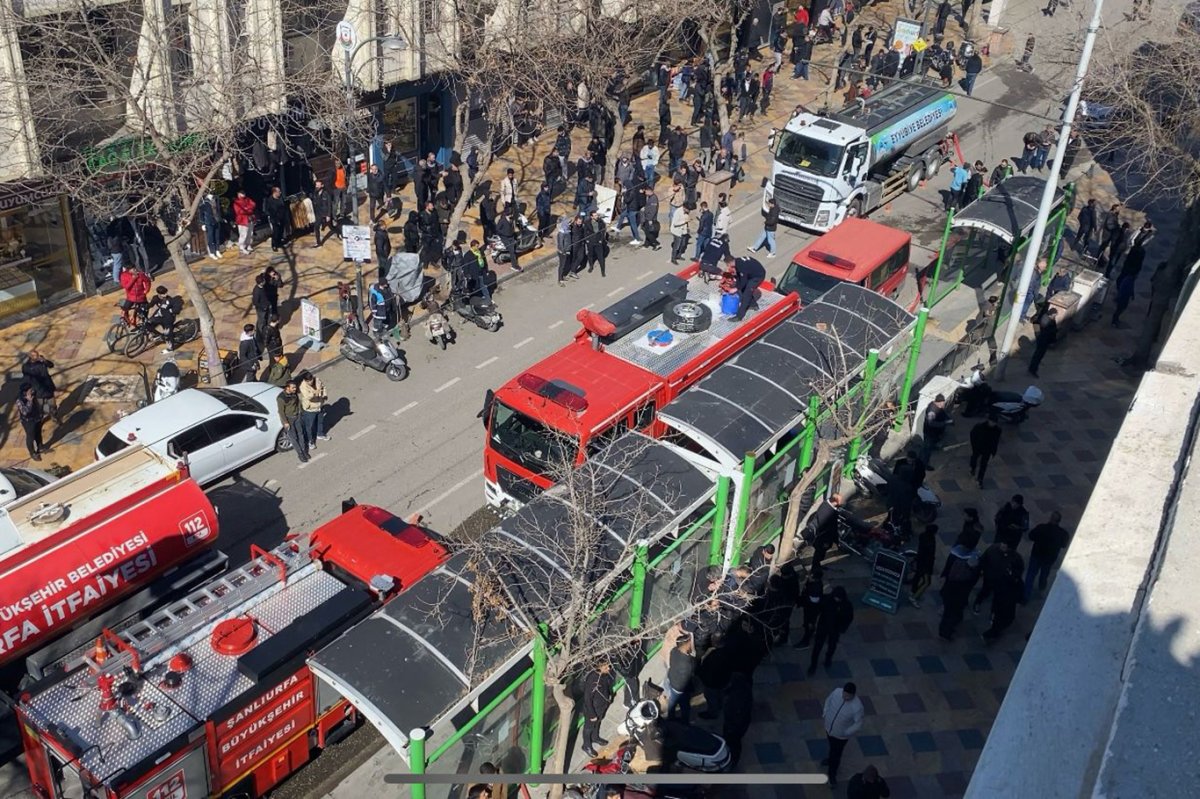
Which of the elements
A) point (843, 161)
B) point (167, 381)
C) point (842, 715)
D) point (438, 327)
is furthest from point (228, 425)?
point (843, 161)

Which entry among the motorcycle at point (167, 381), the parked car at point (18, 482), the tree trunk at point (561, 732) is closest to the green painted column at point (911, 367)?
the tree trunk at point (561, 732)

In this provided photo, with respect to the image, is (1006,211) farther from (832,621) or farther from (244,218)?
(244,218)

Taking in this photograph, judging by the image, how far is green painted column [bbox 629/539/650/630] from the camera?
48.9ft

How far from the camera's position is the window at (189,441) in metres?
19.5

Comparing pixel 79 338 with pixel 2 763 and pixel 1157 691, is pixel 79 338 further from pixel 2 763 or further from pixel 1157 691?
pixel 1157 691

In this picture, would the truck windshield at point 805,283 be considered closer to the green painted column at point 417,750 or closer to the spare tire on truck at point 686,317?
the spare tire on truck at point 686,317

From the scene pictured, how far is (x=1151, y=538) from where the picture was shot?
8703 millimetres

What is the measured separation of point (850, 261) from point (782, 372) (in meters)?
6.26

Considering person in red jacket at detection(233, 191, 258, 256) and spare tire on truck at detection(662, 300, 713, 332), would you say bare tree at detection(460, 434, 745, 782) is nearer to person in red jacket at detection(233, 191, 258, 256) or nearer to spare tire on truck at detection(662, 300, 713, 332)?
spare tire on truck at detection(662, 300, 713, 332)

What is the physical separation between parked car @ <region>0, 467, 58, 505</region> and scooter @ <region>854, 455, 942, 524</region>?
13.2 m

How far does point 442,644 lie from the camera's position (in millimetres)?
13461

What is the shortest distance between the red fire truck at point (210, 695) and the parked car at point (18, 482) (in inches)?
184

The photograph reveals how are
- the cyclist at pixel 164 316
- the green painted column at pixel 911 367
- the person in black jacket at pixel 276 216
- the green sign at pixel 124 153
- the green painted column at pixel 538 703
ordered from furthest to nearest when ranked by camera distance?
the person in black jacket at pixel 276 216, the cyclist at pixel 164 316, the green sign at pixel 124 153, the green painted column at pixel 911 367, the green painted column at pixel 538 703

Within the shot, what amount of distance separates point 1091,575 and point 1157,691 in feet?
5.56
